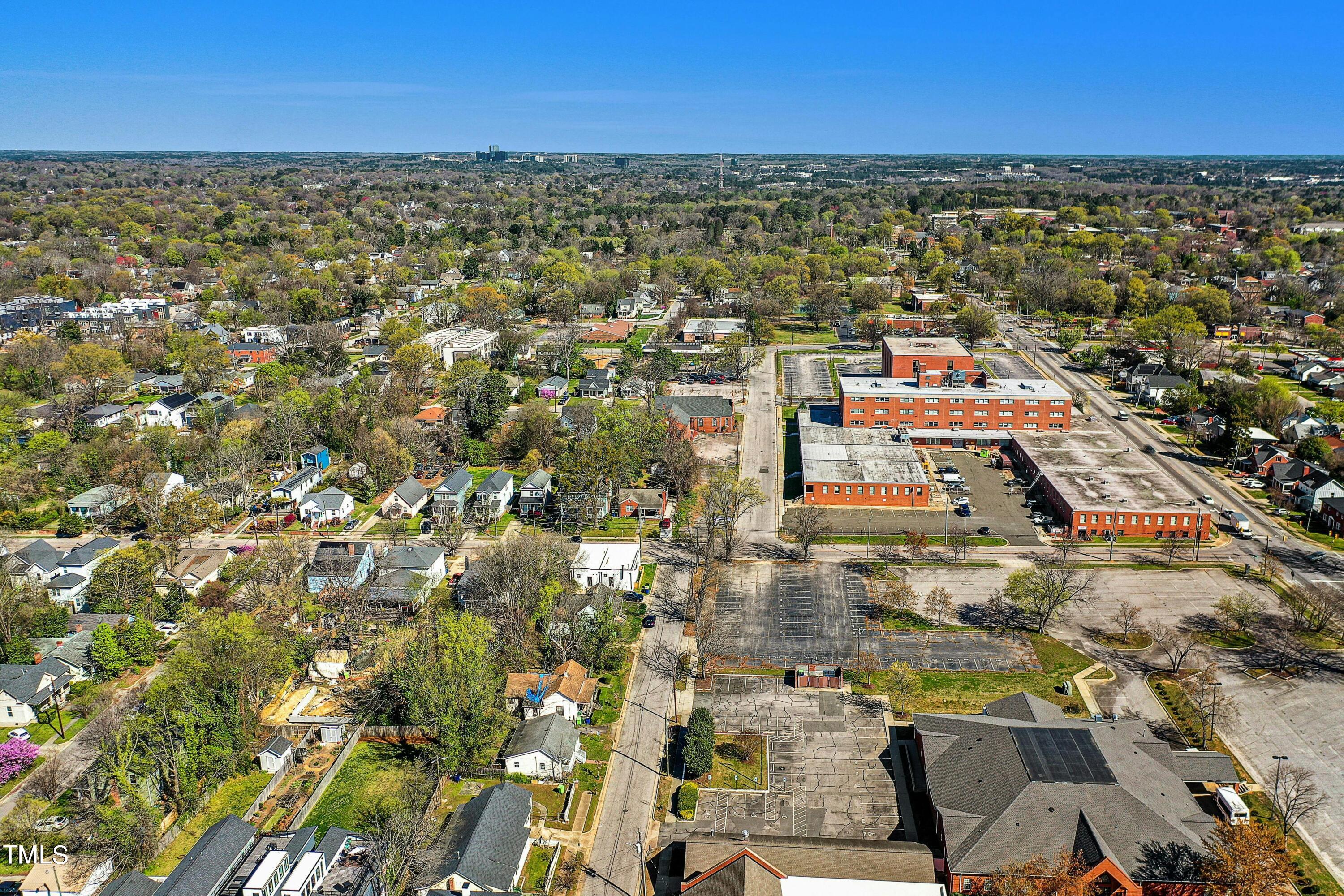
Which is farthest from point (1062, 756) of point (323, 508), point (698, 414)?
point (698, 414)

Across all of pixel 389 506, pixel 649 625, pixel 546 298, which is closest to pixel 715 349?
pixel 546 298

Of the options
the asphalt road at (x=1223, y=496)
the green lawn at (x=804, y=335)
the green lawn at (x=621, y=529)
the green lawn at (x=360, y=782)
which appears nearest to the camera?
the green lawn at (x=360, y=782)

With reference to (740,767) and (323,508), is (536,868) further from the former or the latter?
(323,508)

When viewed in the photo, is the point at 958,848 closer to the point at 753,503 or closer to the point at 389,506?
the point at 753,503

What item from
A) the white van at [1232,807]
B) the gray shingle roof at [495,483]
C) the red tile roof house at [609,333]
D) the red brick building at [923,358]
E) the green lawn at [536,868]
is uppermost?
the red brick building at [923,358]

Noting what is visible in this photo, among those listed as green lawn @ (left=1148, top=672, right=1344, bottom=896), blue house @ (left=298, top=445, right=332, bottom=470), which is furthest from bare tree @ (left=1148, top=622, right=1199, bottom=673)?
blue house @ (left=298, top=445, right=332, bottom=470)

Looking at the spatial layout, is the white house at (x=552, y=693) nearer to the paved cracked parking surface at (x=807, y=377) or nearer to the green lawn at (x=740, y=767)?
the green lawn at (x=740, y=767)

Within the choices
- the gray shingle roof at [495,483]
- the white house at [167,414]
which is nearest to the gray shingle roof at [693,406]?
the gray shingle roof at [495,483]
